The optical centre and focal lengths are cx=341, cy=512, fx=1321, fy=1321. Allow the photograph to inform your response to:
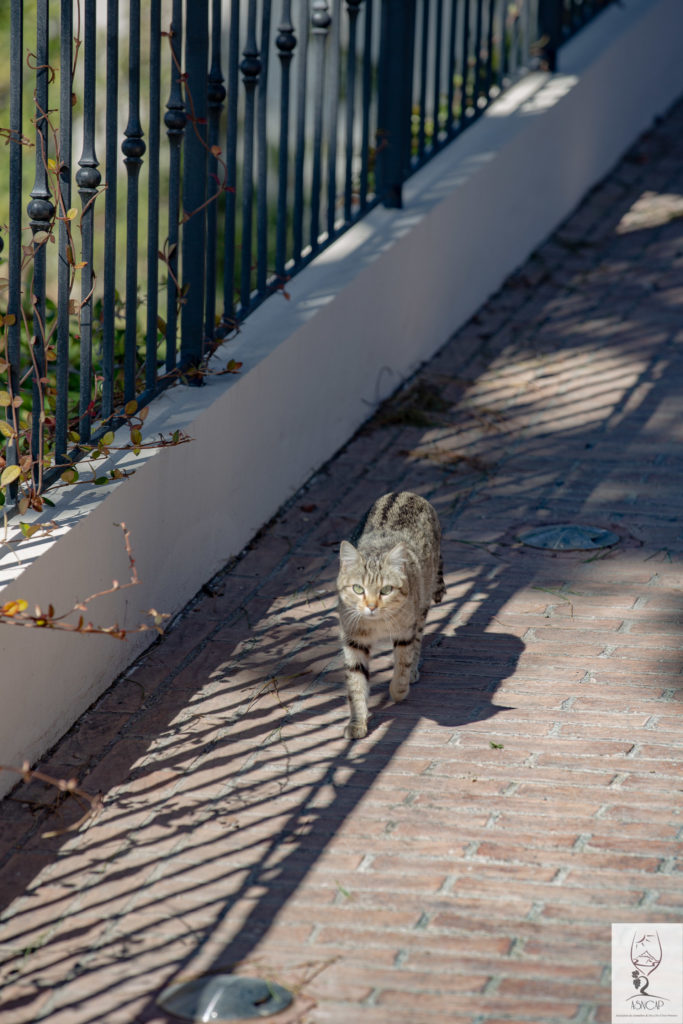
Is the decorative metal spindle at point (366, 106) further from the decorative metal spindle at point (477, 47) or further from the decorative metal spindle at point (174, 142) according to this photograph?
the decorative metal spindle at point (174, 142)

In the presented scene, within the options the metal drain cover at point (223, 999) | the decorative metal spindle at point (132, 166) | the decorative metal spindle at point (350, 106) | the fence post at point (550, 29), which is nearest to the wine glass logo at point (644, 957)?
the metal drain cover at point (223, 999)

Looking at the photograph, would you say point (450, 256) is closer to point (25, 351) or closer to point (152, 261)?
point (25, 351)

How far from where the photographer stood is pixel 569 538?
243 inches

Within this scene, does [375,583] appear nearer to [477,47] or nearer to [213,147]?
[213,147]

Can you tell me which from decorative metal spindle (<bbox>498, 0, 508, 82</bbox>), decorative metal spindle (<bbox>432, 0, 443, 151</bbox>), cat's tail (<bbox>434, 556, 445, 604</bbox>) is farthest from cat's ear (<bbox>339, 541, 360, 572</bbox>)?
decorative metal spindle (<bbox>498, 0, 508, 82</bbox>)

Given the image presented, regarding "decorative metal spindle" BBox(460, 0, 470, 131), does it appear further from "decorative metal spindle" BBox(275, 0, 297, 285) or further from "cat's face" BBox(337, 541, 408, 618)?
"cat's face" BBox(337, 541, 408, 618)

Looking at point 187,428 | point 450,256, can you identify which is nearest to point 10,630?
point 187,428

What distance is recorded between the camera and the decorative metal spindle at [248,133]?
244 inches

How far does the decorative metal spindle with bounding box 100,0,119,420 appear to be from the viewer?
198 inches

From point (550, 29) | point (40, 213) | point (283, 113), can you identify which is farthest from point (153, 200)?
point (550, 29)

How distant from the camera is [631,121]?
39.2 ft

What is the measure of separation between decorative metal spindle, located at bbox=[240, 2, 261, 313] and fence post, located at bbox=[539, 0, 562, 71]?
4.51m

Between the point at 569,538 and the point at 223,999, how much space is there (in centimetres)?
321

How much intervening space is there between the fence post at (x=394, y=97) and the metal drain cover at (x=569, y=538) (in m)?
2.75
